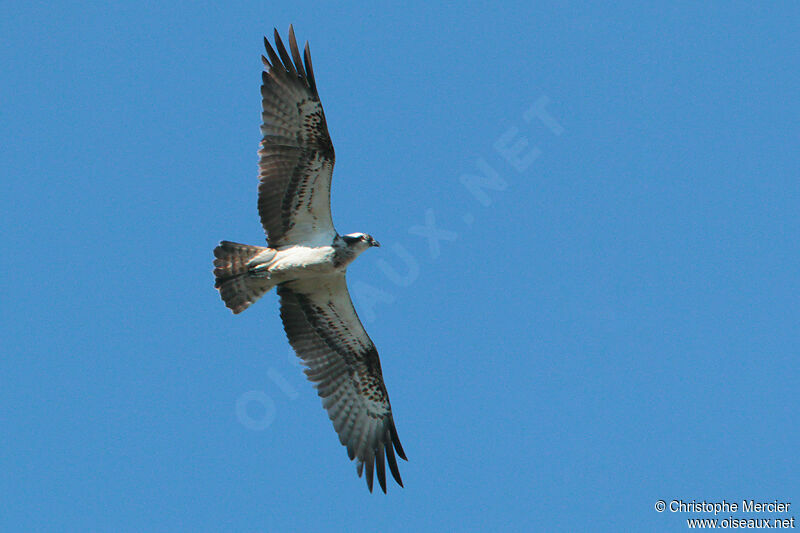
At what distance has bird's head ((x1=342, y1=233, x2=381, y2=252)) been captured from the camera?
11.7 m

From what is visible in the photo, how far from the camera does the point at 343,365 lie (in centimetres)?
1262

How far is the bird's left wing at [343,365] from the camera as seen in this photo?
484 inches

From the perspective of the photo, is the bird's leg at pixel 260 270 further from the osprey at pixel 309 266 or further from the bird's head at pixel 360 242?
the bird's head at pixel 360 242

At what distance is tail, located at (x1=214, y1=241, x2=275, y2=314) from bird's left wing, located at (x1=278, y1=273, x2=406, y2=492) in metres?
0.62

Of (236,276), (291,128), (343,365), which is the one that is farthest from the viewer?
(343,365)

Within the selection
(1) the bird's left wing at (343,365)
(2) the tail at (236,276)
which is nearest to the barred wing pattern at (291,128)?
(2) the tail at (236,276)

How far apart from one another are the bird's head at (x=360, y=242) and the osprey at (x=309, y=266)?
0.04 ft

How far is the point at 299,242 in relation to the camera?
11812mm

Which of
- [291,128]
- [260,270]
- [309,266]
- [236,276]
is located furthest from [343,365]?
[291,128]

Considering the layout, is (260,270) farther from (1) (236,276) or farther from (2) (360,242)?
(2) (360,242)

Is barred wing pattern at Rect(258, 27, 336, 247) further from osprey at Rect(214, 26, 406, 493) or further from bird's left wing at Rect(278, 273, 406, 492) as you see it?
bird's left wing at Rect(278, 273, 406, 492)

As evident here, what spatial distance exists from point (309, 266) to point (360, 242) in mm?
737

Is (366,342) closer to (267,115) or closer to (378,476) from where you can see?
(378,476)

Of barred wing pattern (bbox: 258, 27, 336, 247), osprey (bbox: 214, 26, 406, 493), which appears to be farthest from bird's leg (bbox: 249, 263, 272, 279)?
barred wing pattern (bbox: 258, 27, 336, 247)
